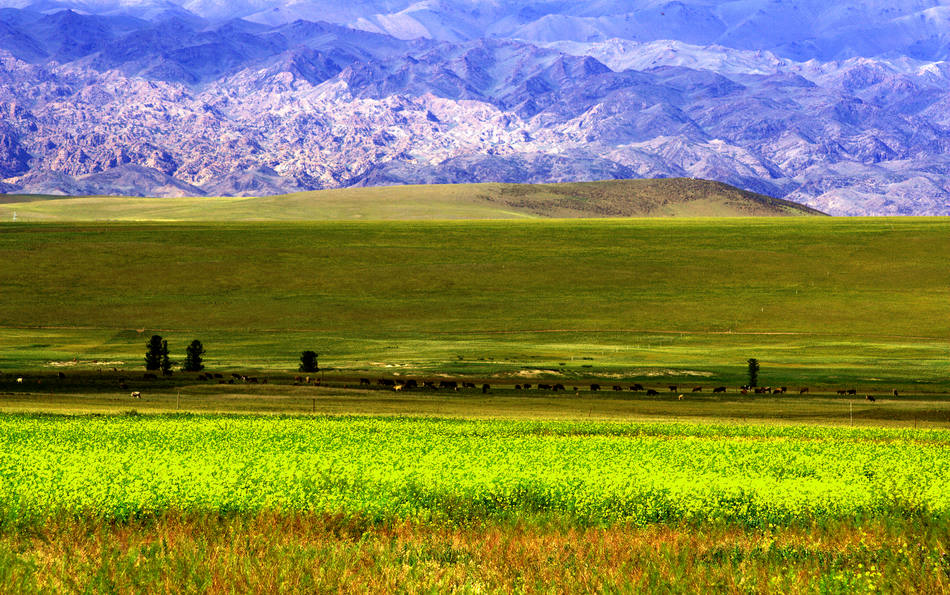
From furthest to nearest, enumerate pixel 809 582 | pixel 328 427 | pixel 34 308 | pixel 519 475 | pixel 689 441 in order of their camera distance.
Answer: pixel 34 308, pixel 328 427, pixel 689 441, pixel 519 475, pixel 809 582

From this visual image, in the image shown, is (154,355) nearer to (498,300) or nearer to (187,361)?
(187,361)

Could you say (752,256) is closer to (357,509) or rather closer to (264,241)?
(264,241)

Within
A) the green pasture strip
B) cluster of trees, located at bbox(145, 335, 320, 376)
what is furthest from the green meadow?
cluster of trees, located at bbox(145, 335, 320, 376)

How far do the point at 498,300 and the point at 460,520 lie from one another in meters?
96.1

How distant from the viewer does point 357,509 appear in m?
16.7

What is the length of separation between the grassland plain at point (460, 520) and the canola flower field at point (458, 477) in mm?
59

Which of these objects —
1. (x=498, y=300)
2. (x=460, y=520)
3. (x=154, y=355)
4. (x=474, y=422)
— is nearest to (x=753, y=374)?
(x=474, y=422)

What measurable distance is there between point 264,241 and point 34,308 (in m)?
50.1

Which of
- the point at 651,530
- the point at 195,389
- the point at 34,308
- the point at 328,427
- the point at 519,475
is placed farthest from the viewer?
the point at 34,308

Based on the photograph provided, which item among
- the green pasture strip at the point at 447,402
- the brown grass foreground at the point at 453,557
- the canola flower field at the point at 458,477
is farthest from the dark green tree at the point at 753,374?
the brown grass foreground at the point at 453,557

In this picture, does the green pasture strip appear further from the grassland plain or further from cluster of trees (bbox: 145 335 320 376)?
the grassland plain

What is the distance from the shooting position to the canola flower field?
56.0ft

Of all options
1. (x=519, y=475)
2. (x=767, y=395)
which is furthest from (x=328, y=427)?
(x=767, y=395)

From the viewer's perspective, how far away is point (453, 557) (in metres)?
14.5
